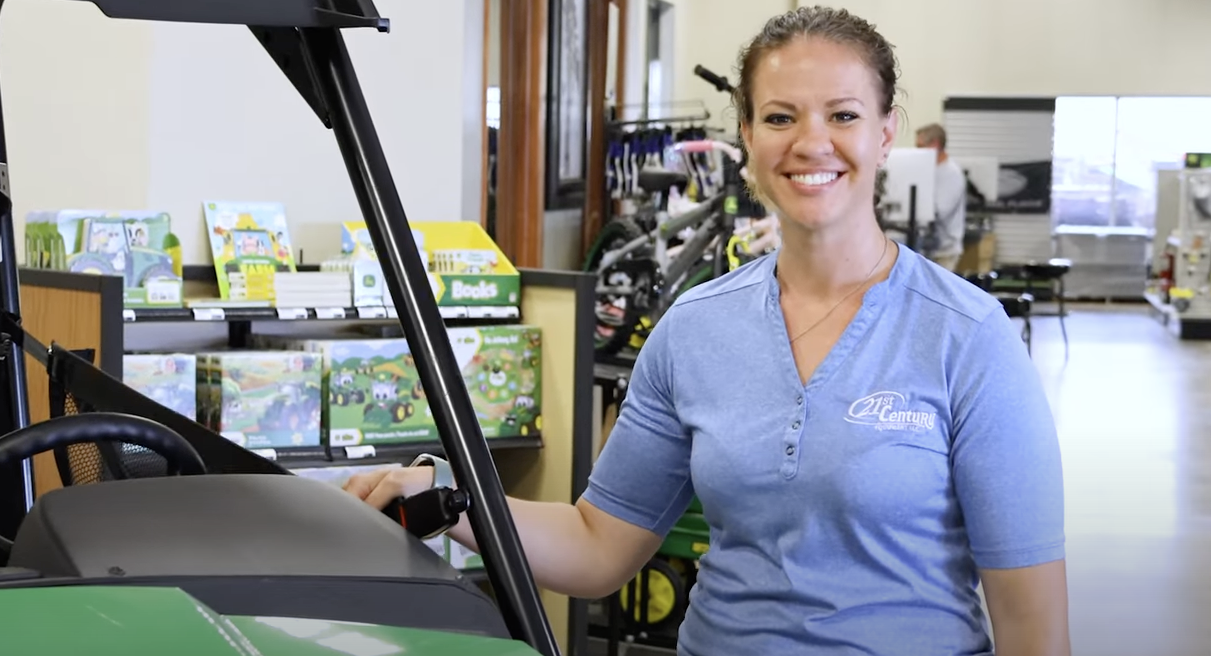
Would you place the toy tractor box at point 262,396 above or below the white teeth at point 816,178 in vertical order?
below

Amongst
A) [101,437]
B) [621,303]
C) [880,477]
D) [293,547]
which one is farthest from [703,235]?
[293,547]

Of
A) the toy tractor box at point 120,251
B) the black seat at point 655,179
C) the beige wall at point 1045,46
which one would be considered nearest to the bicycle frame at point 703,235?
the black seat at point 655,179

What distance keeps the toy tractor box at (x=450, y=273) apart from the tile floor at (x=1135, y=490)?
1255mm

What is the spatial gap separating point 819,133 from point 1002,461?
0.42 meters

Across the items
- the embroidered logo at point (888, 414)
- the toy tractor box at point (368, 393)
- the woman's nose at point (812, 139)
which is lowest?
the toy tractor box at point (368, 393)

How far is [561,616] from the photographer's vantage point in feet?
14.2

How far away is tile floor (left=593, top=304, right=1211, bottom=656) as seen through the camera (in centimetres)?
537

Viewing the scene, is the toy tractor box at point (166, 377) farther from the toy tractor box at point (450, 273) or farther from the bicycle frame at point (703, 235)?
the bicycle frame at point (703, 235)

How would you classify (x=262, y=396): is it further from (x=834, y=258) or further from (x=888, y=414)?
(x=888, y=414)

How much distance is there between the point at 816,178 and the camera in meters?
1.68

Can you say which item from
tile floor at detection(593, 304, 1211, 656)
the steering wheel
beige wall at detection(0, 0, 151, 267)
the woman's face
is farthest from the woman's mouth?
tile floor at detection(593, 304, 1211, 656)

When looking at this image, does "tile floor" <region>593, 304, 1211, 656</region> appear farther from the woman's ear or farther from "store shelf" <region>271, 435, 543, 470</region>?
the woman's ear

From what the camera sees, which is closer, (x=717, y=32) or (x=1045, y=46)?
(x=717, y=32)

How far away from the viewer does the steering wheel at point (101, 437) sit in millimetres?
1312
